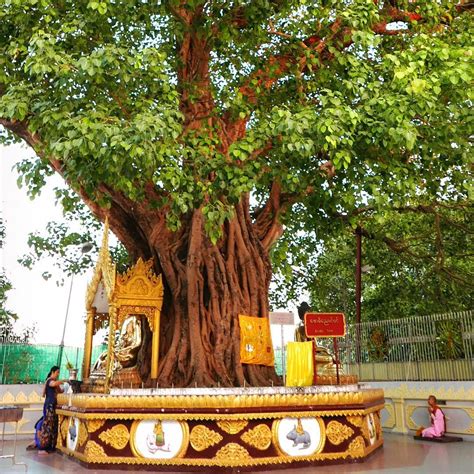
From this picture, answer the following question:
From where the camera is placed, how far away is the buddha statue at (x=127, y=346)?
7.71 m

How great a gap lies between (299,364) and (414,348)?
273 centimetres

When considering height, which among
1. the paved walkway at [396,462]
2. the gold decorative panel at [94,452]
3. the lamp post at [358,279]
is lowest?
the paved walkway at [396,462]

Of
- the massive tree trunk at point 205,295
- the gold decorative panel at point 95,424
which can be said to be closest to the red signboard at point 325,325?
the massive tree trunk at point 205,295

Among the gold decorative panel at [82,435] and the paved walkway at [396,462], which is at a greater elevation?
the gold decorative panel at [82,435]

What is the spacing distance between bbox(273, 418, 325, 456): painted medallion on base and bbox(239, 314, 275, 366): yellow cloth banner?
1421mm

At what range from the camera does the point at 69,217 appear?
1152 cm

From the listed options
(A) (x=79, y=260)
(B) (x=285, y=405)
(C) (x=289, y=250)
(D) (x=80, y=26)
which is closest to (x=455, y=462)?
(B) (x=285, y=405)

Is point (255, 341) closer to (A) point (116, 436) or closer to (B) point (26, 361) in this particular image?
(A) point (116, 436)

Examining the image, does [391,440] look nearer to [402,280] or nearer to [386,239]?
[386,239]

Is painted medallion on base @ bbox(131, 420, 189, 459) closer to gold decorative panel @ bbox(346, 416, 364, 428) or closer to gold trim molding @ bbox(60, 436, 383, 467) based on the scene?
gold trim molding @ bbox(60, 436, 383, 467)

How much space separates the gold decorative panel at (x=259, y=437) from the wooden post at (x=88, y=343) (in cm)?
319

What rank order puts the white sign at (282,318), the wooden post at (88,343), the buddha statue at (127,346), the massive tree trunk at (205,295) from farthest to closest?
1. the wooden post at (88,343)
2. the buddha statue at (127,346)
3. the massive tree trunk at (205,295)
4. the white sign at (282,318)

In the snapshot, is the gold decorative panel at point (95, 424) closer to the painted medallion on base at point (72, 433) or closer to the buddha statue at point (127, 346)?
the painted medallion on base at point (72, 433)

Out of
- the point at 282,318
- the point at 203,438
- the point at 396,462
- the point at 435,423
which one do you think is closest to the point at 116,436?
the point at 203,438
